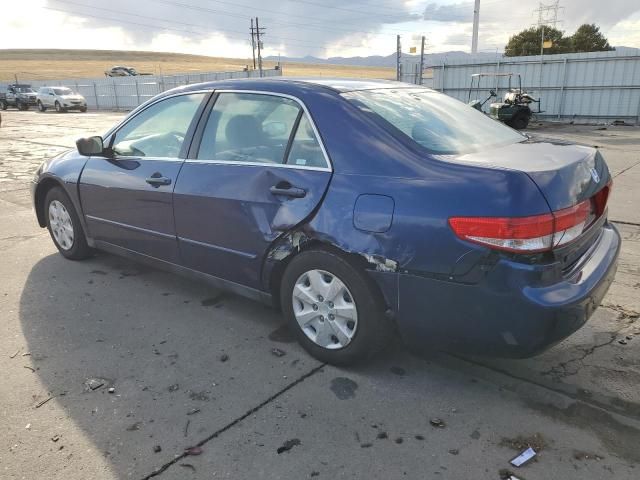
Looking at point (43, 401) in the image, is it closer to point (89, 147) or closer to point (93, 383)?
point (93, 383)

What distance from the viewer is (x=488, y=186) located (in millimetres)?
2416

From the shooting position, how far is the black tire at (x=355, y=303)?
2816 mm

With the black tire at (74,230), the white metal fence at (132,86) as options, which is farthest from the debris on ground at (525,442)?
the white metal fence at (132,86)

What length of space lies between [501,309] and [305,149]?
1421 mm

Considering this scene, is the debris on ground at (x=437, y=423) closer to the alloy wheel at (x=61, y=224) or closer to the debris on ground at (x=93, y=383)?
the debris on ground at (x=93, y=383)

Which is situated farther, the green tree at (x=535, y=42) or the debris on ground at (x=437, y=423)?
the green tree at (x=535, y=42)

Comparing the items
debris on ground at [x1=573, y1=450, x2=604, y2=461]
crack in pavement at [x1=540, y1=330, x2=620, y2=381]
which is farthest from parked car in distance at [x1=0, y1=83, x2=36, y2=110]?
debris on ground at [x1=573, y1=450, x2=604, y2=461]

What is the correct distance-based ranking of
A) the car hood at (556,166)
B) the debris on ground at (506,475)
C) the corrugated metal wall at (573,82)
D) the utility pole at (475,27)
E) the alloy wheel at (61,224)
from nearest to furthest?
1. the debris on ground at (506,475)
2. the car hood at (556,166)
3. the alloy wheel at (61,224)
4. the corrugated metal wall at (573,82)
5. the utility pole at (475,27)

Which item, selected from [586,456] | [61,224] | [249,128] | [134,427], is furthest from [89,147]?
[586,456]

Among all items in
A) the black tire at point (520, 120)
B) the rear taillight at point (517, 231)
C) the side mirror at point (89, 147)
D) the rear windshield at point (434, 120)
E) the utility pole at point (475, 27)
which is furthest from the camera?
the utility pole at point (475, 27)

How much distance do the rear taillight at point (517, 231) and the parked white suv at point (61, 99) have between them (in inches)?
1426

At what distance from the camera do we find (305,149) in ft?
10.0

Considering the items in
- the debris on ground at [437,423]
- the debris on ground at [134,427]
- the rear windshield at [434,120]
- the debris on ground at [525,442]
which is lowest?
the debris on ground at [437,423]

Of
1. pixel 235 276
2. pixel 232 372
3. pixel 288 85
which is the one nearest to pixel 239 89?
pixel 288 85
